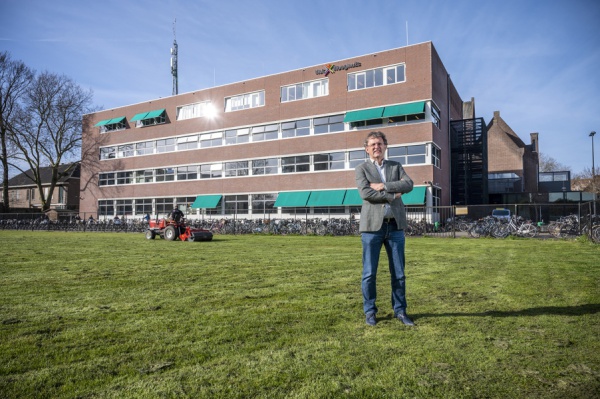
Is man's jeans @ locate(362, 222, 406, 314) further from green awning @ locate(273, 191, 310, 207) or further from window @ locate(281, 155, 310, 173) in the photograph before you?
window @ locate(281, 155, 310, 173)

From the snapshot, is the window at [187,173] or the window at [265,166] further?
the window at [187,173]

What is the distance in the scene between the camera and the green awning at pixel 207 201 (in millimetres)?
35059

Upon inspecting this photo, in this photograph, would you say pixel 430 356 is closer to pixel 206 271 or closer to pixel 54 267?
pixel 206 271

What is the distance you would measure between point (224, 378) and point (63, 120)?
49.5 metres

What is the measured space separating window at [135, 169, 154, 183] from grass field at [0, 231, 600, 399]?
116 feet

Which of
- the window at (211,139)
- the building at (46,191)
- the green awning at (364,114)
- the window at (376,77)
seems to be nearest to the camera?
the green awning at (364,114)

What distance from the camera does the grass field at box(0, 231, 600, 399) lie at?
2.49 m

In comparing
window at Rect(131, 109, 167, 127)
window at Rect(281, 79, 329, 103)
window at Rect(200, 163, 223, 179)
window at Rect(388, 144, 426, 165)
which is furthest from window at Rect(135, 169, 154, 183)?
window at Rect(388, 144, 426, 165)

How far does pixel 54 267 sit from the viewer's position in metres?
8.16

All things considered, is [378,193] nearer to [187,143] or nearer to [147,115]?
[187,143]

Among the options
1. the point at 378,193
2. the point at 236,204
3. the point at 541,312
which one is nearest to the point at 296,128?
the point at 236,204

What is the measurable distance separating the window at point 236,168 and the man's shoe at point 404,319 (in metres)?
31.0

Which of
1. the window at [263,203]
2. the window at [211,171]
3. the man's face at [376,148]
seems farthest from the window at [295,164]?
the man's face at [376,148]

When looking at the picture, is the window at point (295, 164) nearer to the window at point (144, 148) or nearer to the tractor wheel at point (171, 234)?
the tractor wheel at point (171, 234)
